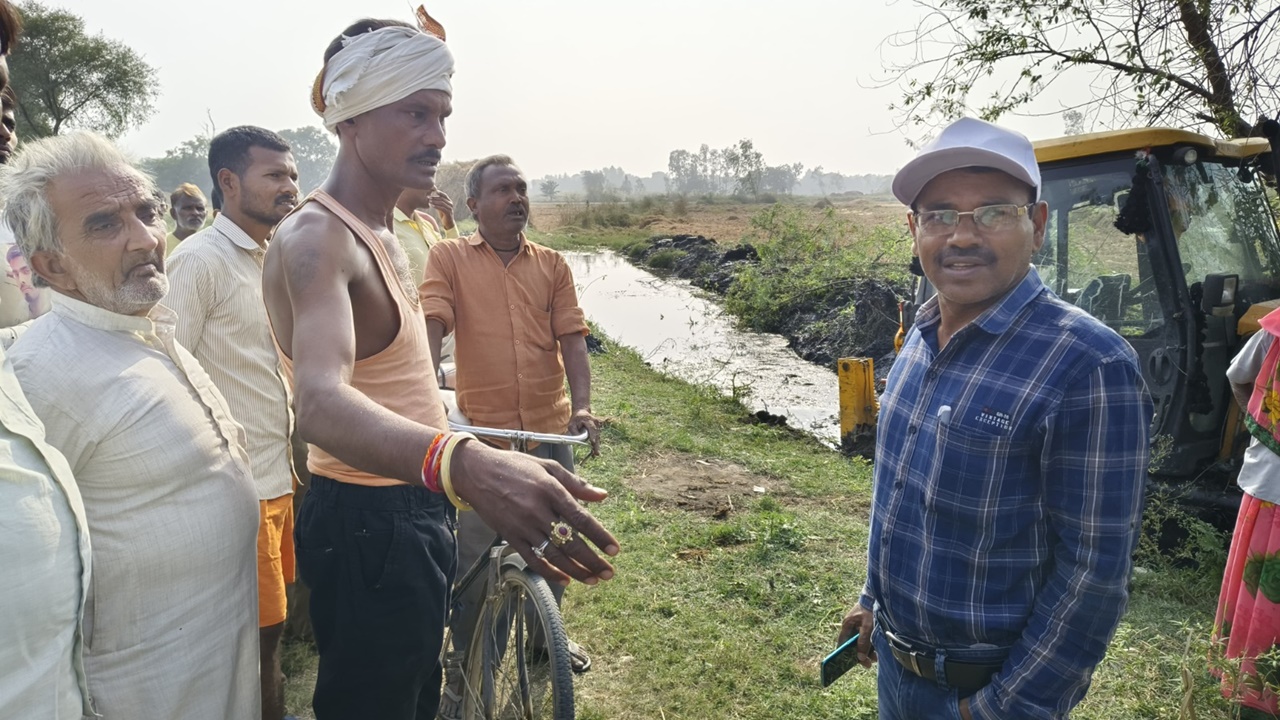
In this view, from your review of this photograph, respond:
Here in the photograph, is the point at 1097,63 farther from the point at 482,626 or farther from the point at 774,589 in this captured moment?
the point at 482,626

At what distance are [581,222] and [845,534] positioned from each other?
150 feet

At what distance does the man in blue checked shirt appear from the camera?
1541 millimetres

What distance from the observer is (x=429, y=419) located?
2.08 meters

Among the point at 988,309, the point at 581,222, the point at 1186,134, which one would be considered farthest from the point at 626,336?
the point at 581,222

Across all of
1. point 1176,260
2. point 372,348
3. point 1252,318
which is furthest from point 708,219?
point 372,348

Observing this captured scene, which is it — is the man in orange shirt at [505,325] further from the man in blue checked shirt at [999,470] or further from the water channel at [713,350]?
the water channel at [713,350]

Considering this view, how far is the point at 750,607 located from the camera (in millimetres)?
4199

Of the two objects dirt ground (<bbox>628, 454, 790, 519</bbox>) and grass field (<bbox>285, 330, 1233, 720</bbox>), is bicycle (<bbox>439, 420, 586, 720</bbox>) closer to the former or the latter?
grass field (<bbox>285, 330, 1233, 720</bbox>)

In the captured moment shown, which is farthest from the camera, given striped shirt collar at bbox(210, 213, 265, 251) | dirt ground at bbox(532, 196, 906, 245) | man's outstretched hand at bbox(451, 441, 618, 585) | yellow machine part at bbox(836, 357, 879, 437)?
dirt ground at bbox(532, 196, 906, 245)

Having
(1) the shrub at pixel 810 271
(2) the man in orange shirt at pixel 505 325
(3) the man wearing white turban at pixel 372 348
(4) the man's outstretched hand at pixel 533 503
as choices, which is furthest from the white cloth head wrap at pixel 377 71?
(1) the shrub at pixel 810 271

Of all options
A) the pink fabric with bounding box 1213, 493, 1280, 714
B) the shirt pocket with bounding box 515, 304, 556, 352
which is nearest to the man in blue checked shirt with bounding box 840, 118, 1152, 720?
the pink fabric with bounding box 1213, 493, 1280, 714

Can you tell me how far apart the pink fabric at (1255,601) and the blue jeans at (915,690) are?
1.40 metres

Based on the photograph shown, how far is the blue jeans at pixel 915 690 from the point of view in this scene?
170 cm

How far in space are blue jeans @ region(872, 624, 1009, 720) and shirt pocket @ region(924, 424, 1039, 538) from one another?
0.90 feet
